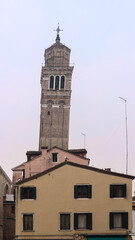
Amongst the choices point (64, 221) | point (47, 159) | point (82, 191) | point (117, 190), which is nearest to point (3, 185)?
point (47, 159)

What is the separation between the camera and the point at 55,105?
109 m

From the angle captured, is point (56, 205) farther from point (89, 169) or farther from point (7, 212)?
point (7, 212)

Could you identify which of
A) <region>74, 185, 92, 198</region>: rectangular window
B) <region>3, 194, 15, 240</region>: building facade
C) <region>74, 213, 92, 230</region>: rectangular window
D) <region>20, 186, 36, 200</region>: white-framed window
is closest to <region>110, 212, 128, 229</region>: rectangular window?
<region>74, 213, 92, 230</region>: rectangular window

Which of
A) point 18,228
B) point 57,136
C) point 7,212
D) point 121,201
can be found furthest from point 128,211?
point 57,136

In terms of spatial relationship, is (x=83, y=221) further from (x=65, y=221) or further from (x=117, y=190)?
(x=117, y=190)

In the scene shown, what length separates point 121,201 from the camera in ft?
125

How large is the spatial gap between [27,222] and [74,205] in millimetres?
4021

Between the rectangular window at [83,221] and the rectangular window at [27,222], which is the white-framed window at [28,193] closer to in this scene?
the rectangular window at [27,222]

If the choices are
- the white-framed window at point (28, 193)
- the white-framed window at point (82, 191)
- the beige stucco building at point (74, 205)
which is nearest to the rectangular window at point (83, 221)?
the beige stucco building at point (74, 205)

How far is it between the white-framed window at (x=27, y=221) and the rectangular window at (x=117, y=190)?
6.71 m

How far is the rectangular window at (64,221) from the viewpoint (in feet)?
125

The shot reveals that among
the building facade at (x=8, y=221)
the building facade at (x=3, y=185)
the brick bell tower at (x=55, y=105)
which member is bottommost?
the building facade at (x=8, y=221)

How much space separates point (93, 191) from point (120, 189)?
86.5 inches

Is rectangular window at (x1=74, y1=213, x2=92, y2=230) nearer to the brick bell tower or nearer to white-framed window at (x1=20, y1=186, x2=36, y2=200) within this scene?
white-framed window at (x1=20, y1=186, x2=36, y2=200)
